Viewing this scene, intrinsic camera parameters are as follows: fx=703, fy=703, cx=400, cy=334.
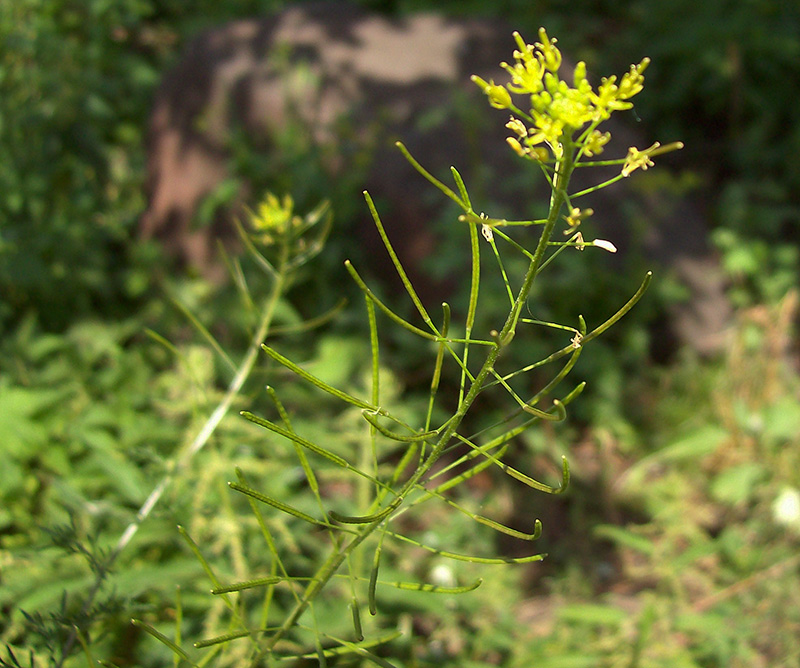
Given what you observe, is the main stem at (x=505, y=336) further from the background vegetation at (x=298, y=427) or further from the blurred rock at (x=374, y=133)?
the blurred rock at (x=374, y=133)

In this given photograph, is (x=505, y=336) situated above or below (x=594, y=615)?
below

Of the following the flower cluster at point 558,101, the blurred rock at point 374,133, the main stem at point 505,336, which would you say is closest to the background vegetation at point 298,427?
the blurred rock at point 374,133

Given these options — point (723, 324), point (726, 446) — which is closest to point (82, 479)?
point (726, 446)

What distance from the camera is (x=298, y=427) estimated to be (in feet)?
6.64

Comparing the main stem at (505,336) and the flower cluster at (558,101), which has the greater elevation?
the flower cluster at (558,101)

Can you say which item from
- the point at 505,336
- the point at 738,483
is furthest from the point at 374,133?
the point at 505,336

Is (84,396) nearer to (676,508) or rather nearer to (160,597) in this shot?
(160,597)

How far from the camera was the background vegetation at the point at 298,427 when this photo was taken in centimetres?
161

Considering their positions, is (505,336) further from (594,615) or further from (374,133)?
(374,133)

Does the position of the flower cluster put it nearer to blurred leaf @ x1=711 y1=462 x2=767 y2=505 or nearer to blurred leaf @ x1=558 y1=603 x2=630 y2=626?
blurred leaf @ x1=558 y1=603 x2=630 y2=626

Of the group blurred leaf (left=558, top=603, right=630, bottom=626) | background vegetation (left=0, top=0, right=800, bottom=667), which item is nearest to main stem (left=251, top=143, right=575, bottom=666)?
background vegetation (left=0, top=0, right=800, bottom=667)

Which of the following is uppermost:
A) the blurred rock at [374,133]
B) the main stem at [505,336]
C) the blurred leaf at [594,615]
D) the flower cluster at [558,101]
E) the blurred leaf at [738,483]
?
the blurred rock at [374,133]

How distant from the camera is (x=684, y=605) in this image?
2.05 m

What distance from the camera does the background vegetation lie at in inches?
63.4
